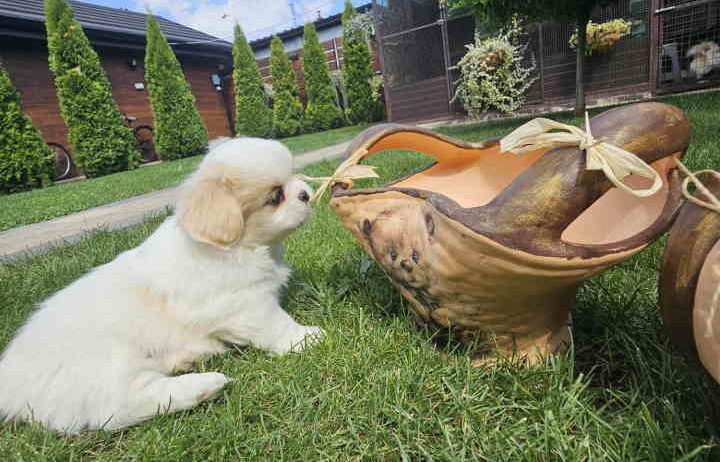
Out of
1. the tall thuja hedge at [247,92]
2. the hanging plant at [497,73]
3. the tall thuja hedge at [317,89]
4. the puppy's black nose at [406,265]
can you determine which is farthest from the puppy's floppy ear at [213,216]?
the tall thuja hedge at [317,89]

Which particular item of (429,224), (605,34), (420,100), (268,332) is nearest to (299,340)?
(268,332)

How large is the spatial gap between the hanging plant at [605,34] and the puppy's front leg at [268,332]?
900 cm

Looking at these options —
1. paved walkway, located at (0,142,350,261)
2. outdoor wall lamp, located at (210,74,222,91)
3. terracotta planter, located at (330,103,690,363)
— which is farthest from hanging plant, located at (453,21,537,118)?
outdoor wall lamp, located at (210,74,222,91)

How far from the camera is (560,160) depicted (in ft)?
2.82

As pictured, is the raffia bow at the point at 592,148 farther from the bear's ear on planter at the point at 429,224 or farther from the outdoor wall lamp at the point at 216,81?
the outdoor wall lamp at the point at 216,81

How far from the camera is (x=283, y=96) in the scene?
16.2 meters

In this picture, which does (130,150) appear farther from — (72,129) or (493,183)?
(493,183)

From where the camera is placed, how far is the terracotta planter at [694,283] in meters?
0.66

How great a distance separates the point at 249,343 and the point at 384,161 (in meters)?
3.68

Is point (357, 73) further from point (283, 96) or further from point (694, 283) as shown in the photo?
point (694, 283)

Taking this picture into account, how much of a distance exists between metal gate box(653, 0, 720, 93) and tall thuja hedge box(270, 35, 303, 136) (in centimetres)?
1140

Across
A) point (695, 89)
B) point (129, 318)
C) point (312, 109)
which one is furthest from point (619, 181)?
point (312, 109)

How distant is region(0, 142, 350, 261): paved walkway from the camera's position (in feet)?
11.8

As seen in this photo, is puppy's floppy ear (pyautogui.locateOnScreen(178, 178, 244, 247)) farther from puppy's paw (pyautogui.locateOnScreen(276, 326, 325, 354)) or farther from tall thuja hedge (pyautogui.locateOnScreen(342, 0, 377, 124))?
tall thuja hedge (pyautogui.locateOnScreen(342, 0, 377, 124))
